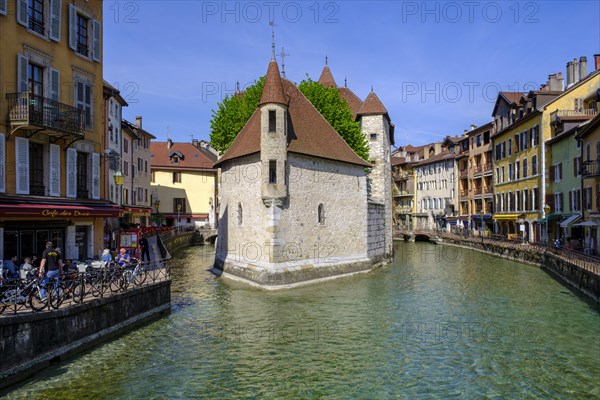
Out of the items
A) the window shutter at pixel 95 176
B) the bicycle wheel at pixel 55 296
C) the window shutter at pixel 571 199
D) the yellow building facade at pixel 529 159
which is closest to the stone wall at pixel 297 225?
the window shutter at pixel 95 176

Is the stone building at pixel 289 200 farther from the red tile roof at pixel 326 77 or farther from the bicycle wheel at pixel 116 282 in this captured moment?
the red tile roof at pixel 326 77

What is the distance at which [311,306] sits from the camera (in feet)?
65.2

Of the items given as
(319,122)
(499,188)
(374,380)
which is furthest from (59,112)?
(499,188)

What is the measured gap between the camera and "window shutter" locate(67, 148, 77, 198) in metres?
17.6

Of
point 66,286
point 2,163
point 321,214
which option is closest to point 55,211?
point 2,163

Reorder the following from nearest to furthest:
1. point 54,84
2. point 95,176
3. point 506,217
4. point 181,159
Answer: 1. point 54,84
2. point 95,176
3. point 506,217
4. point 181,159

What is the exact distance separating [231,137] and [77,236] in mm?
16253

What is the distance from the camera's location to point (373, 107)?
39.1 meters

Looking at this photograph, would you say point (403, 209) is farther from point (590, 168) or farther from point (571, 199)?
point (590, 168)

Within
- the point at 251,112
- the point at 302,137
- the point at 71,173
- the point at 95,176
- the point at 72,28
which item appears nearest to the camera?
the point at 71,173

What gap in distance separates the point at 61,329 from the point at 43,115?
24.9ft

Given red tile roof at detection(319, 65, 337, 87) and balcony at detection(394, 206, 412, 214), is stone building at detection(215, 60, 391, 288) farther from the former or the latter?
balcony at detection(394, 206, 412, 214)

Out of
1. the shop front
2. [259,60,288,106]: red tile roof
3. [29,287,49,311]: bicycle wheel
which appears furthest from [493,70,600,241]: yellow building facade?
[29,287,49,311]: bicycle wheel

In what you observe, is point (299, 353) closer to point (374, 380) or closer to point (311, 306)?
point (374, 380)
